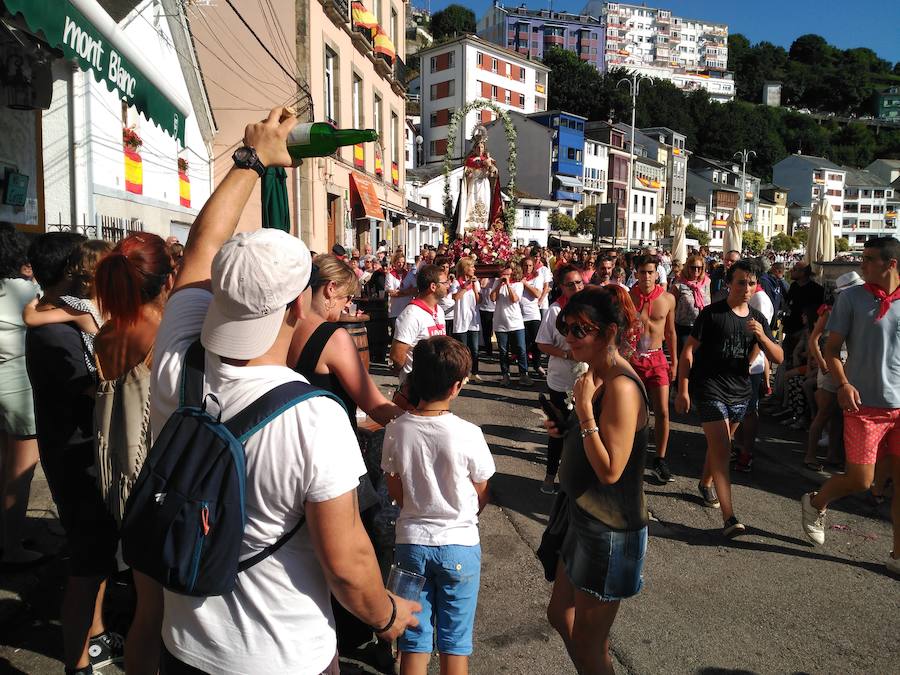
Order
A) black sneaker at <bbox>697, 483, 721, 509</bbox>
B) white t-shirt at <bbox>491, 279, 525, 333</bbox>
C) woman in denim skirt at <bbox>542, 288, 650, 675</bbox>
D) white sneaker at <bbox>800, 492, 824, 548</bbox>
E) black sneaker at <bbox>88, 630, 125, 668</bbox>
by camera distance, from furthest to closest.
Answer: white t-shirt at <bbox>491, 279, 525, 333</bbox>, black sneaker at <bbox>697, 483, 721, 509</bbox>, white sneaker at <bbox>800, 492, 824, 548</bbox>, black sneaker at <bbox>88, 630, 125, 668</bbox>, woman in denim skirt at <bbox>542, 288, 650, 675</bbox>

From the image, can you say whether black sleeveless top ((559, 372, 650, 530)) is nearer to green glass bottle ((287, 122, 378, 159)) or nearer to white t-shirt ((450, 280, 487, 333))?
green glass bottle ((287, 122, 378, 159))

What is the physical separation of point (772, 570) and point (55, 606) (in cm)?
446

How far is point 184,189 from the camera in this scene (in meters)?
11.9

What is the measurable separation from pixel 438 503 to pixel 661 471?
4049 mm

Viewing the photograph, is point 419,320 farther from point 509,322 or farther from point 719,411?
point 509,322

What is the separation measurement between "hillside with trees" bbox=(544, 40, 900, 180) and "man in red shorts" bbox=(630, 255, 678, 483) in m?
74.3

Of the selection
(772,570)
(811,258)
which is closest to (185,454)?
(772,570)

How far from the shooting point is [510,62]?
64875 millimetres

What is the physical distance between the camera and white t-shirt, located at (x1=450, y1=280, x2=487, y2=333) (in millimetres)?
10391

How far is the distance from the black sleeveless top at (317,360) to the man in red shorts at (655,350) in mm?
3817

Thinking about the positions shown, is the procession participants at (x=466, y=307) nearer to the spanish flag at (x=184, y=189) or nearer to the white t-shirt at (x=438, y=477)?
the spanish flag at (x=184, y=189)

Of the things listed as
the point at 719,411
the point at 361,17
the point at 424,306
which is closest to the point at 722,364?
the point at 719,411

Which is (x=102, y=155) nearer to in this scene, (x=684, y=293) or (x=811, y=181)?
(x=684, y=293)

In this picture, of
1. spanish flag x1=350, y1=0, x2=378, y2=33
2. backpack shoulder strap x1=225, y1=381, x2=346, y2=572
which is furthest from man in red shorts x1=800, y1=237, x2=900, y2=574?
spanish flag x1=350, y1=0, x2=378, y2=33
